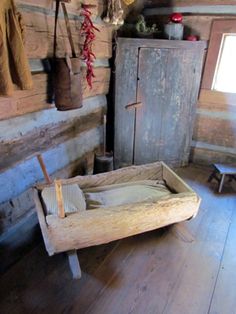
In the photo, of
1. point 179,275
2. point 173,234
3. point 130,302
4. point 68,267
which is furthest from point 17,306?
point 173,234

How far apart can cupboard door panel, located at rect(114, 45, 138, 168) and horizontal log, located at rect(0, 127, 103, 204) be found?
25cm

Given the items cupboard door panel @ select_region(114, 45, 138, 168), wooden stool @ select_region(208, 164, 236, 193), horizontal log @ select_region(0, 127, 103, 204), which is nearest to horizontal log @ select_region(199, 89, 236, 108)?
wooden stool @ select_region(208, 164, 236, 193)

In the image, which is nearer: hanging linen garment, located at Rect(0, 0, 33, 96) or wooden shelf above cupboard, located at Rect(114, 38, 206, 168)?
hanging linen garment, located at Rect(0, 0, 33, 96)

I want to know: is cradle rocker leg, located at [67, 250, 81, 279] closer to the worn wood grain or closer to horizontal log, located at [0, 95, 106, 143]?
horizontal log, located at [0, 95, 106, 143]

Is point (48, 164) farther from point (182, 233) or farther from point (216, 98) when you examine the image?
point (216, 98)

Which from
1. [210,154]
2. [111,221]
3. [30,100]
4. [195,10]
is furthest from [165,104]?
[111,221]

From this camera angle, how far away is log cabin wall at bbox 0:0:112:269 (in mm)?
1793

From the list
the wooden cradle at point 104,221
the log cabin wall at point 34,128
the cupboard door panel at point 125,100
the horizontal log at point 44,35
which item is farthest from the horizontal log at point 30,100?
the cupboard door panel at point 125,100

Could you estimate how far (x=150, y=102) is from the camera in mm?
2861

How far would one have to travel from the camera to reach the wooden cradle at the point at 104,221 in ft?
5.20

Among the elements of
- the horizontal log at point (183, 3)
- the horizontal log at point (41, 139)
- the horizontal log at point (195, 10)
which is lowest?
the horizontal log at point (41, 139)

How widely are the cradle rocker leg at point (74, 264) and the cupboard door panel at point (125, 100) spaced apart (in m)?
1.53

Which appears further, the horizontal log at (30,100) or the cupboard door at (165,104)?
the cupboard door at (165,104)

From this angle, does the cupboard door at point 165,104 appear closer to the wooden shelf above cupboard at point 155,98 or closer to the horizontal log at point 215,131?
the wooden shelf above cupboard at point 155,98
